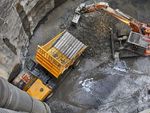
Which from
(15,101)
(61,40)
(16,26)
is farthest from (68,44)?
(15,101)

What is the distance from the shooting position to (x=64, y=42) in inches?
845

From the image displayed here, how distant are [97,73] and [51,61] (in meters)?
2.64

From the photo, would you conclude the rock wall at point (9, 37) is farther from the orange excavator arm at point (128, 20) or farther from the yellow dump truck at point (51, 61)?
the orange excavator arm at point (128, 20)

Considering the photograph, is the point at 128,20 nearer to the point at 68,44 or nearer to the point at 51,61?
the point at 68,44

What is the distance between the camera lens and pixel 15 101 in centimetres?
1638

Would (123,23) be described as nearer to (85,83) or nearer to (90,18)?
(90,18)

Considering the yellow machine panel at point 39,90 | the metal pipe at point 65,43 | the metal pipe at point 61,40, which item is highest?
the metal pipe at point 61,40

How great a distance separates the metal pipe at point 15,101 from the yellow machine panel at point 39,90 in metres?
1.36

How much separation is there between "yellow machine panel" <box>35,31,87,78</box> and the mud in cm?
107

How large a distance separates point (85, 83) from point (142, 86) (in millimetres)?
2812

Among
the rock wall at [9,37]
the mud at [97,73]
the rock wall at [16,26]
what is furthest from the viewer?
the mud at [97,73]

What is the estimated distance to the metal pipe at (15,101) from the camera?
15835mm

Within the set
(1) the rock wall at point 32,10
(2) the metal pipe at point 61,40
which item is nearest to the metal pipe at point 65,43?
(2) the metal pipe at point 61,40

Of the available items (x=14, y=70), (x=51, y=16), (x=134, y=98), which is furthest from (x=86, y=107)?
(x=51, y=16)
